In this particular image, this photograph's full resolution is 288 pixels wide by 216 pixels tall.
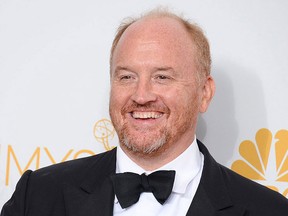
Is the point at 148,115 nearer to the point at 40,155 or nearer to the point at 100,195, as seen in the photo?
the point at 100,195

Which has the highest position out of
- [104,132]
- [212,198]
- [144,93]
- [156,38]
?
[156,38]

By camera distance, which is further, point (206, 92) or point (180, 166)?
point (206, 92)

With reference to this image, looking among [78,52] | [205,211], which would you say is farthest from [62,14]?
[205,211]

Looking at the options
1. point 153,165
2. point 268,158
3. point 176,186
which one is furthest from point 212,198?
point 268,158

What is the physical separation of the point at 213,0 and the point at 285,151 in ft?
2.47

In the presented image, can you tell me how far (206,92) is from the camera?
2193 millimetres

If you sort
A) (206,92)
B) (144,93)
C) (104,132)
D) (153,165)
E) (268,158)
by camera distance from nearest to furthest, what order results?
(144,93)
(153,165)
(206,92)
(268,158)
(104,132)

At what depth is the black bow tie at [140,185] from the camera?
1935 mm

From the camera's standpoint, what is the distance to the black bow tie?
6.35ft

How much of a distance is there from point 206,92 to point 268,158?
0.45m

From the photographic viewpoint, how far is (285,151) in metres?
2.37

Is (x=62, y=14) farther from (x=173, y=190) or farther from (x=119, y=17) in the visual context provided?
(x=173, y=190)

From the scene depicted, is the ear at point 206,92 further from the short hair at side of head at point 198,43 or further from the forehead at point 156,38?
the forehead at point 156,38

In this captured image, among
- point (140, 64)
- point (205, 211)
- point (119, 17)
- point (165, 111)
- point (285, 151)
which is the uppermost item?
point (119, 17)
